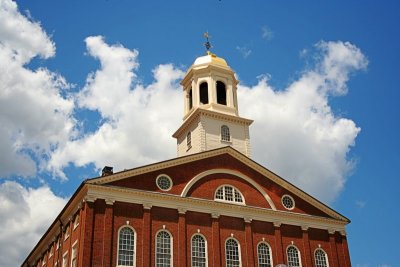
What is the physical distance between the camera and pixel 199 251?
31438 mm

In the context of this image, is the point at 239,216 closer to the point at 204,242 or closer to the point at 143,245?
the point at 204,242

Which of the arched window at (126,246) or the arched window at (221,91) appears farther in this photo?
the arched window at (221,91)

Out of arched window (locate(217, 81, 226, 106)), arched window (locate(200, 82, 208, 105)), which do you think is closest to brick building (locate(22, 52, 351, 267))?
arched window (locate(200, 82, 208, 105))

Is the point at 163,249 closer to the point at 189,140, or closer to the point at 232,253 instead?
the point at 232,253

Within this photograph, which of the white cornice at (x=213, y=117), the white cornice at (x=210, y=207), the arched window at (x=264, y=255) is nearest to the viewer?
the white cornice at (x=210, y=207)

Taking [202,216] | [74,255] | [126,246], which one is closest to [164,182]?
[202,216]

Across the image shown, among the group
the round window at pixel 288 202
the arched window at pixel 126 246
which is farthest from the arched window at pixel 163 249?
the round window at pixel 288 202

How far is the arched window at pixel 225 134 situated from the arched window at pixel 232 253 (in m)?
9.45

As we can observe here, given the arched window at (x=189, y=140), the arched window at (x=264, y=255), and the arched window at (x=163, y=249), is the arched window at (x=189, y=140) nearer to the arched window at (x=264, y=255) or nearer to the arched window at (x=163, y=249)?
the arched window at (x=264, y=255)

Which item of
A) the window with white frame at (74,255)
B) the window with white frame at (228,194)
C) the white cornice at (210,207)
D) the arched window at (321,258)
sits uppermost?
the window with white frame at (228,194)

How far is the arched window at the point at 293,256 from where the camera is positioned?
112 ft

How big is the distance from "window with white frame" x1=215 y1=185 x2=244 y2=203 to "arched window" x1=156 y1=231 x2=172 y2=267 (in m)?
4.95

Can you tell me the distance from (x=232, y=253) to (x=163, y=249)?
4.85 meters

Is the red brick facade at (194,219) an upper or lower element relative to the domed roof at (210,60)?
lower
